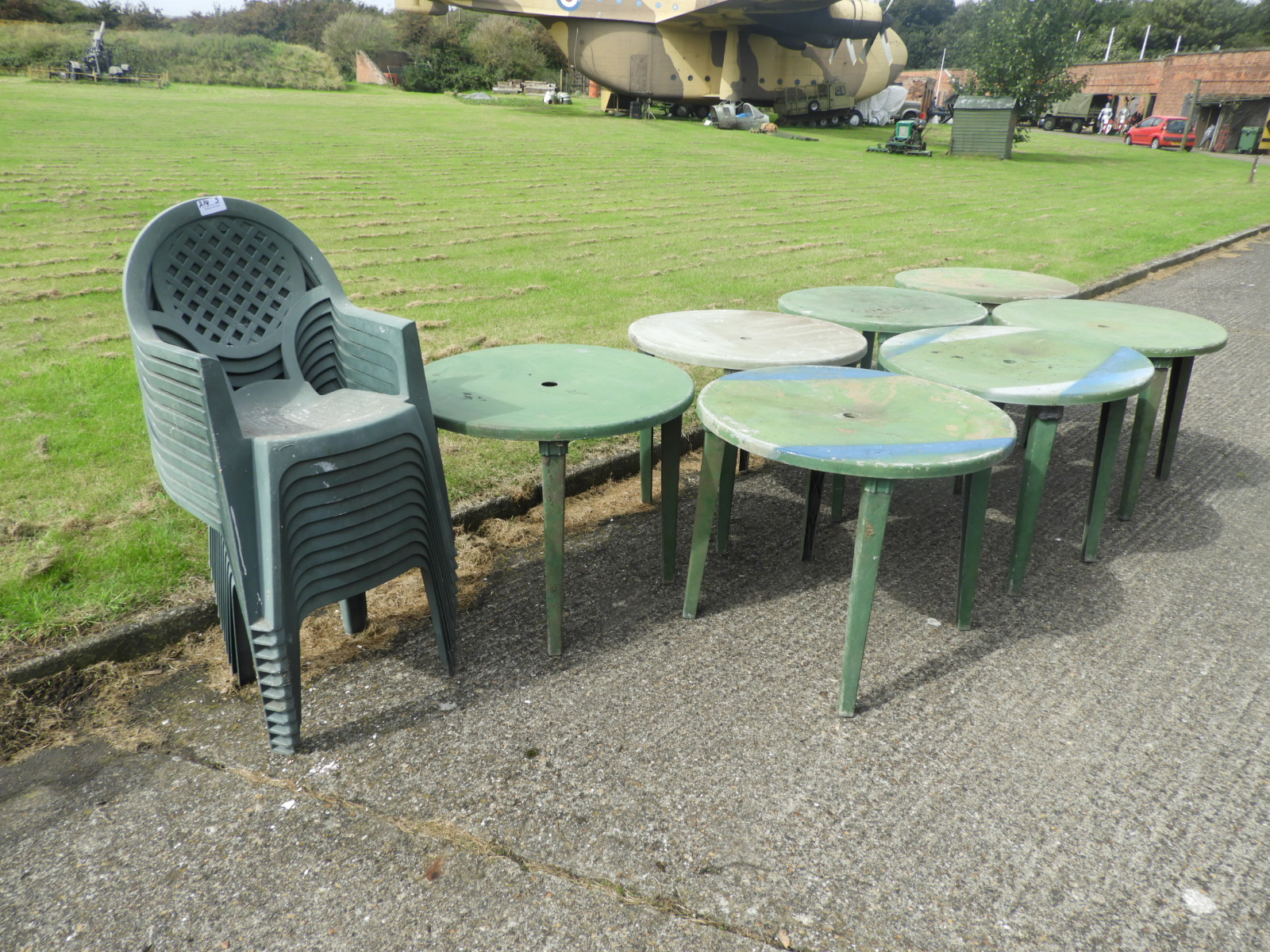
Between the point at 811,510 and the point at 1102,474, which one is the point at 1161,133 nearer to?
the point at 1102,474

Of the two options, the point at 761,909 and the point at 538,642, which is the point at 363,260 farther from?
the point at 761,909

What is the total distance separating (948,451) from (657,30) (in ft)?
105

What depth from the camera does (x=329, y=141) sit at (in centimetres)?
1766

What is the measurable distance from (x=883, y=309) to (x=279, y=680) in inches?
126

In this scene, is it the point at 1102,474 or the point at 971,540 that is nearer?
the point at 971,540

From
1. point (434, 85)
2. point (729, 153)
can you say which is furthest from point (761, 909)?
point (434, 85)

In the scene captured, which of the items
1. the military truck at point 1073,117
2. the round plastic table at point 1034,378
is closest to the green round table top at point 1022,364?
the round plastic table at point 1034,378

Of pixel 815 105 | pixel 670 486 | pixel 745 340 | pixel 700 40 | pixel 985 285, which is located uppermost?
pixel 700 40

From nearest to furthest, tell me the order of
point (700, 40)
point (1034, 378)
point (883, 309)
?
point (1034, 378)
point (883, 309)
point (700, 40)

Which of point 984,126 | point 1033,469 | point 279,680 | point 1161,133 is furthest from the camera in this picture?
point 1161,133

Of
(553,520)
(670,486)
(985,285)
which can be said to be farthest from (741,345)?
(985,285)

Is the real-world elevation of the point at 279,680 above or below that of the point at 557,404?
below

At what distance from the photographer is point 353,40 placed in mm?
50969

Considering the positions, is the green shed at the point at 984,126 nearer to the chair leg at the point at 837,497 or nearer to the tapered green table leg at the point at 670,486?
the chair leg at the point at 837,497
